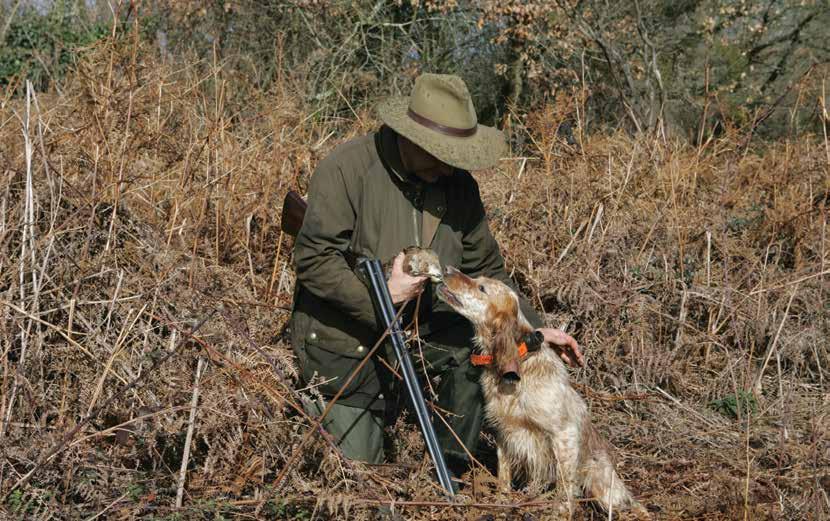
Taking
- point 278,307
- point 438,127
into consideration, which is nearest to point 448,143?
point 438,127

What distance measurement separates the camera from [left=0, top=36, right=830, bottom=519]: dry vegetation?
3.53 m

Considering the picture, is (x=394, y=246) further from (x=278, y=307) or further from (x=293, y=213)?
(x=278, y=307)

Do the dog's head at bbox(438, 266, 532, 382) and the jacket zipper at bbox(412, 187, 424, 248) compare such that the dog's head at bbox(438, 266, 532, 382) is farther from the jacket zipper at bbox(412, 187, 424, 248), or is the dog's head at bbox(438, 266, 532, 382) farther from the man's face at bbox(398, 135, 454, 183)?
the man's face at bbox(398, 135, 454, 183)

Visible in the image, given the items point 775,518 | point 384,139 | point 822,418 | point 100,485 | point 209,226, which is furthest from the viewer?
point 209,226

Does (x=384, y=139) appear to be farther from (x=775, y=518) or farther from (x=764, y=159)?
(x=764, y=159)

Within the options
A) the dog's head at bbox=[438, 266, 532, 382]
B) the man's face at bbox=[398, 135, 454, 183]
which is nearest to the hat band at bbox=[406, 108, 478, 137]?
the man's face at bbox=[398, 135, 454, 183]

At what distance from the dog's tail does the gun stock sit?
5.64 feet

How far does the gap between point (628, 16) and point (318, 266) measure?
25.9ft

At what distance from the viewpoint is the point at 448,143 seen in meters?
3.66

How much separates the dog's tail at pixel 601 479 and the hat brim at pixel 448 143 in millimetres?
1413

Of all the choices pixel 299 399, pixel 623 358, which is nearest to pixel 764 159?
pixel 623 358

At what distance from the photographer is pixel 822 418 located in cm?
444

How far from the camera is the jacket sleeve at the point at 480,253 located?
4.16m

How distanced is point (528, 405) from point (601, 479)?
1.70 feet
